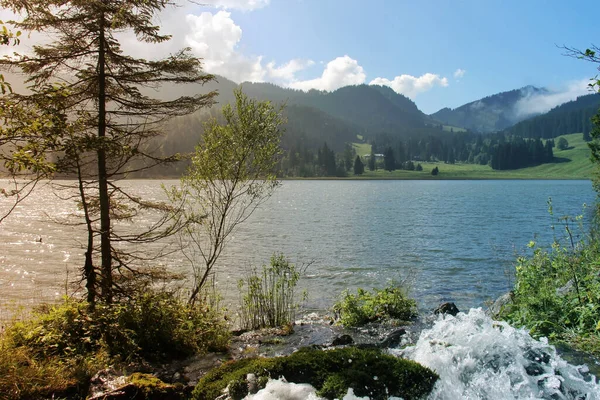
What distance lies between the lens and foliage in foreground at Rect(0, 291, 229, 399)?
610 centimetres

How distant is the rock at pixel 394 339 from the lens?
34.5 ft

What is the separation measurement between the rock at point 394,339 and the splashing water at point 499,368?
1922mm

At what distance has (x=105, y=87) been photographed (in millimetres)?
11141

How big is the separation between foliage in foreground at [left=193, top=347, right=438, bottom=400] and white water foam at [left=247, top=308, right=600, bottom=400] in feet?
0.64

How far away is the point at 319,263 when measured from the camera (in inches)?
1063

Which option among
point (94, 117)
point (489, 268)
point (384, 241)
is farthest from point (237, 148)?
point (384, 241)

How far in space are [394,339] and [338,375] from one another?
5607mm

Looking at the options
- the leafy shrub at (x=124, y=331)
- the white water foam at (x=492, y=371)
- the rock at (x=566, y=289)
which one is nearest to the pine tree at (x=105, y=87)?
the leafy shrub at (x=124, y=331)

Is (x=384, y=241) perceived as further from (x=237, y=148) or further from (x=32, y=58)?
(x=32, y=58)

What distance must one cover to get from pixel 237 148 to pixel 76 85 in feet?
15.6

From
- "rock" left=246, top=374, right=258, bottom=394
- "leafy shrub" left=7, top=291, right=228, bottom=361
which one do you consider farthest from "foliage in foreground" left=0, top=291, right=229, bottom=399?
"rock" left=246, top=374, right=258, bottom=394

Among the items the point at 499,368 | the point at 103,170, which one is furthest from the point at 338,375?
the point at 103,170

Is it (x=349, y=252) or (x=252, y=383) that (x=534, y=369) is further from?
(x=349, y=252)

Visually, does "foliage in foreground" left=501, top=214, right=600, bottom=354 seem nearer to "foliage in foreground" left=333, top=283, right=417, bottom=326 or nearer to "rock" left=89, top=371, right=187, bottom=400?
"foliage in foreground" left=333, top=283, right=417, bottom=326
